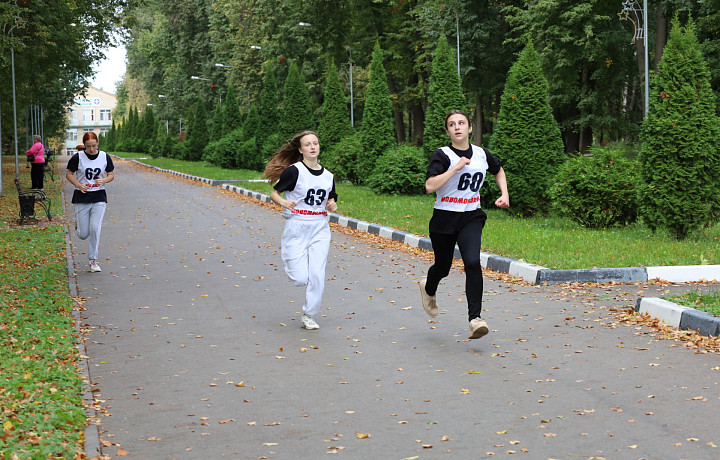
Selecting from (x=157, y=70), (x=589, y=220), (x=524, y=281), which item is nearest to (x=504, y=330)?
(x=524, y=281)

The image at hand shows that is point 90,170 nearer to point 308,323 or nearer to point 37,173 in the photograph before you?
point 308,323

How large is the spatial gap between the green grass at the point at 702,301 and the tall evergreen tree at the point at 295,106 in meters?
36.4

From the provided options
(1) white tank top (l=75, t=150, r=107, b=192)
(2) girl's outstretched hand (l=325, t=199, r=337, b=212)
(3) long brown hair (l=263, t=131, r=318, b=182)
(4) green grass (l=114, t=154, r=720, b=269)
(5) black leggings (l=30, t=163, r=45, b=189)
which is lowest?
(4) green grass (l=114, t=154, r=720, b=269)

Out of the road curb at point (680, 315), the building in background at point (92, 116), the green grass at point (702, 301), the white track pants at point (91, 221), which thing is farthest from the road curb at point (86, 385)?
the building in background at point (92, 116)

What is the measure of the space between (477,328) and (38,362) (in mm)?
3433

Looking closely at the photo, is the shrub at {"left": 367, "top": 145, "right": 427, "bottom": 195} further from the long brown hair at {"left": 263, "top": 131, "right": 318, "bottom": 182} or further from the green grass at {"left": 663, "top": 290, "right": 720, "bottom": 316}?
the long brown hair at {"left": 263, "top": 131, "right": 318, "bottom": 182}

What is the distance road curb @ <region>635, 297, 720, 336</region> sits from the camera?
8.14 meters

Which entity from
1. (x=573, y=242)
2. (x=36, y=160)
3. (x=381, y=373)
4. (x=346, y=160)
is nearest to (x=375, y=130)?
(x=346, y=160)

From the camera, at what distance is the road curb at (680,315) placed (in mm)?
8141

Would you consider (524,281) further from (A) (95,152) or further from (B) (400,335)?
(A) (95,152)

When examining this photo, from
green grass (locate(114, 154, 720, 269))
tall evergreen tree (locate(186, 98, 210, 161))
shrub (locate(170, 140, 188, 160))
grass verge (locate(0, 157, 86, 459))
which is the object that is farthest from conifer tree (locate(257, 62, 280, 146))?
grass verge (locate(0, 157, 86, 459))

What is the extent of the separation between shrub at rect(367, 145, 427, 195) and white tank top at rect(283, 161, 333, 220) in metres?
18.0

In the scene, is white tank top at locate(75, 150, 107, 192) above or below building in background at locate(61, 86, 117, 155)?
below

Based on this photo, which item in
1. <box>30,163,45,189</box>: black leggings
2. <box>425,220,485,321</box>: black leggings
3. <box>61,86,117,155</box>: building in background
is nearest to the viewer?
<box>425,220,485,321</box>: black leggings
